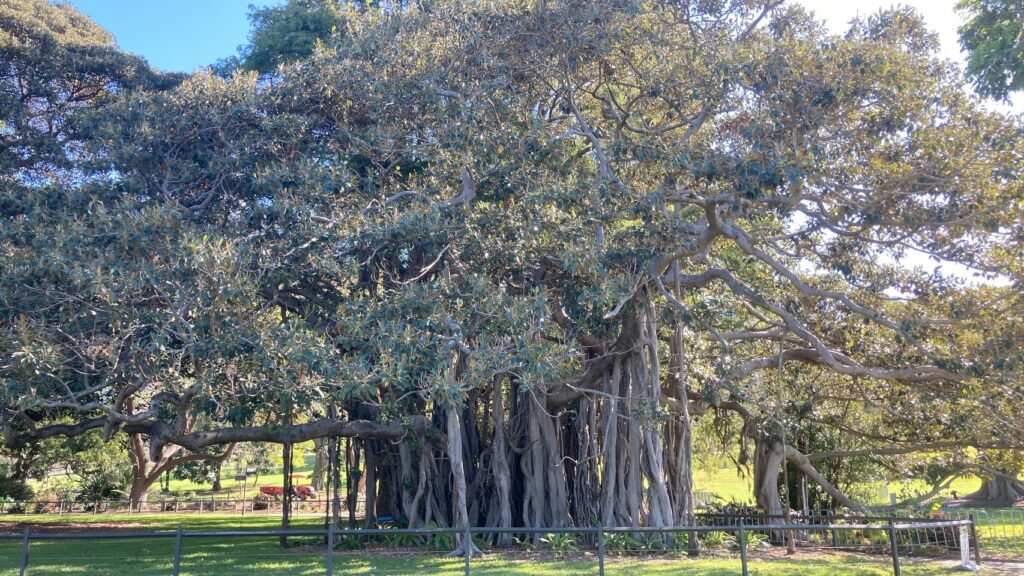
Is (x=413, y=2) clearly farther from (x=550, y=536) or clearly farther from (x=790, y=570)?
(x=790, y=570)

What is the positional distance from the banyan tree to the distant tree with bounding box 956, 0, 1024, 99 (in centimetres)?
173

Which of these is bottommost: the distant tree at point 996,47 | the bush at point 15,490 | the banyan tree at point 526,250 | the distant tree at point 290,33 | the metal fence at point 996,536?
the metal fence at point 996,536

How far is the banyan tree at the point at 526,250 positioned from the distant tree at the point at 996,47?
1.73 metres

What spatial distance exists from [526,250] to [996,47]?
792 cm

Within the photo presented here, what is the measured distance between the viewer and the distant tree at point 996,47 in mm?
12156

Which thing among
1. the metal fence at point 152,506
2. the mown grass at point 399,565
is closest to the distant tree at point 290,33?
the mown grass at point 399,565

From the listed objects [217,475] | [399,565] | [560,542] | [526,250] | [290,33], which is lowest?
[399,565]

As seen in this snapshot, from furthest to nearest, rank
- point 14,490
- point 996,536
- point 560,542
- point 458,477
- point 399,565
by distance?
point 14,490 → point 996,536 → point 560,542 → point 458,477 → point 399,565

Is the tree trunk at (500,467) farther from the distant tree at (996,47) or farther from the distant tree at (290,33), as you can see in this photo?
the distant tree at (290,33)

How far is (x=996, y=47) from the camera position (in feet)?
40.1

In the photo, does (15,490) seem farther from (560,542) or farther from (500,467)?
(560,542)

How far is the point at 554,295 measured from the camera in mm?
12727

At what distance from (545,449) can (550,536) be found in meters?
1.55

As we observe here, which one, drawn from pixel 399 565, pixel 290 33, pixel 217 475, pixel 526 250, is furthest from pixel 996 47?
pixel 217 475
